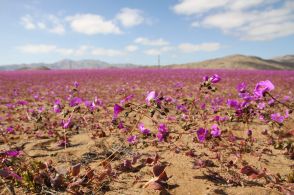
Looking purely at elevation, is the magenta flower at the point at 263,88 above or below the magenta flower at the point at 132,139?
above

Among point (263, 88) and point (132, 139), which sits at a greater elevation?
point (263, 88)

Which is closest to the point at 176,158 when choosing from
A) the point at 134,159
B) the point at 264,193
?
the point at 134,159

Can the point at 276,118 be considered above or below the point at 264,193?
above

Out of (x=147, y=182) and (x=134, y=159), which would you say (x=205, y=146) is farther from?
(x=147, y=182)

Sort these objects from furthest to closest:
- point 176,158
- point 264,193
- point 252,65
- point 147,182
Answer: point 252,65 → point 176,158 → point 147,182 → point 264,193

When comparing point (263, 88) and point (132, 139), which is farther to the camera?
point (132, 139)

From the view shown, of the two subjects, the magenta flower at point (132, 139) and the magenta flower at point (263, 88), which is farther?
the magenta flower at point (132, 139)

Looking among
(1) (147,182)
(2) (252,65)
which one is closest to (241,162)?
(1) (147,182)

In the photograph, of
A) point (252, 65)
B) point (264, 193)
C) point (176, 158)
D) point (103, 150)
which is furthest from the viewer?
point (252, 65)

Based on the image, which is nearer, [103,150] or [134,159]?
[134,159]

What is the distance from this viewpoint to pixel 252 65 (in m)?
54.3

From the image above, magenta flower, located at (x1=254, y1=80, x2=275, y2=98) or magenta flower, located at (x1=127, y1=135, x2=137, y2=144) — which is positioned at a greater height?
magenta flower, located at (x1=254, y1=80, x2=275, y2=98)

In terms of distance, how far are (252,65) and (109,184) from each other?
186 feet

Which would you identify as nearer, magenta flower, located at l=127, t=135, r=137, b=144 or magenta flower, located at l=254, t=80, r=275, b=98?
magenta flower, located at l=254, t=80, r=275, b=98
